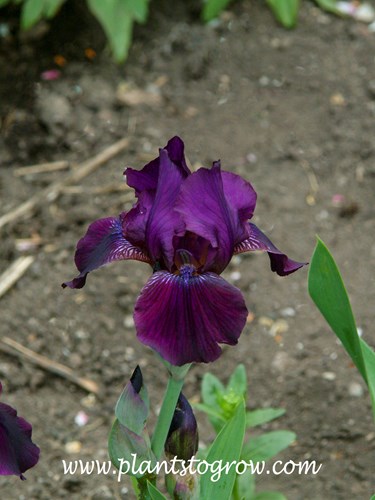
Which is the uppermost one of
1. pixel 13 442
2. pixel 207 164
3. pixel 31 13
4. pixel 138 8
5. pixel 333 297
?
pixel 333 297

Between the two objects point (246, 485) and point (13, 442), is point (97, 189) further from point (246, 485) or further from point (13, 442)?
point (13, 442)

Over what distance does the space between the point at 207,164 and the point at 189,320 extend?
5.64ft

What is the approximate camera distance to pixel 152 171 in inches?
49.5

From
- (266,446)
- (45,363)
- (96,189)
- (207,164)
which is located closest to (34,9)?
(96,189)

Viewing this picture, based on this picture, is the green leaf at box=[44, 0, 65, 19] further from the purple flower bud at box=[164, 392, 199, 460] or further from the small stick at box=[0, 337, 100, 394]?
the purple flower bud at box=[164, 392, 199, 460]

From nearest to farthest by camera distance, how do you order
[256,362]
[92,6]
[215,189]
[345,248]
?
[215,189], [256,362], [345,248], [92,6]

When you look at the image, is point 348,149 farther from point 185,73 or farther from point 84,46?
point 84,46

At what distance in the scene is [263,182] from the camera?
2.76 m

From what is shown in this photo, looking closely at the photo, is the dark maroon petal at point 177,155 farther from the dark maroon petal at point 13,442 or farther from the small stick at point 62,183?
the small stick at point 62,183

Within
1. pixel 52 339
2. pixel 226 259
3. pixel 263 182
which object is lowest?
pixel 52 339

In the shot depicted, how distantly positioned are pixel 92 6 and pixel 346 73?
935 mm

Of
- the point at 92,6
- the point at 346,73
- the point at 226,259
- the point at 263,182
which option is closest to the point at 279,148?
the point at 263,182

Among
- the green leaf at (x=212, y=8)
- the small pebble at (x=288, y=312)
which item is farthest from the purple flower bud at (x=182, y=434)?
the green leaf at (x=212, y=8)

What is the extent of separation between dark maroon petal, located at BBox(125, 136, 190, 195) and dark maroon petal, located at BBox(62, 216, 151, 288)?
0.08 m
